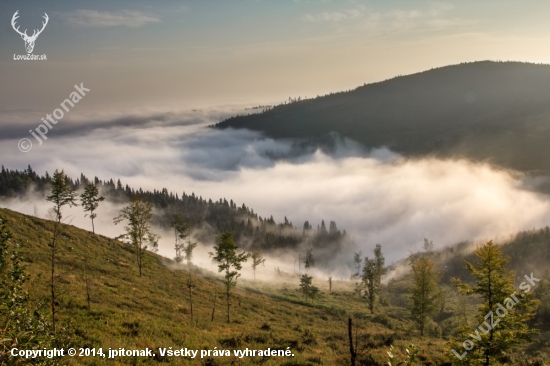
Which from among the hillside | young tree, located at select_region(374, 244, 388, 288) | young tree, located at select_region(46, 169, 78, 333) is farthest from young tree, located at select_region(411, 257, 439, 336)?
young tree, located at select_region(46, 169, 78, 333)

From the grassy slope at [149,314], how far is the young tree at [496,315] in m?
9.72

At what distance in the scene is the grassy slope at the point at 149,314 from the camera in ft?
82.4

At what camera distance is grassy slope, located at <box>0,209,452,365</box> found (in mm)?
25125

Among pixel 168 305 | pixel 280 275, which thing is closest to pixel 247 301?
pixel 168 305

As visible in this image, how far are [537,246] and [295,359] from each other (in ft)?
606

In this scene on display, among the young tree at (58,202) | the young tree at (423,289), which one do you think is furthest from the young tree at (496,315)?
the young tree at (423,289)

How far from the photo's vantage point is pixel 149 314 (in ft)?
117

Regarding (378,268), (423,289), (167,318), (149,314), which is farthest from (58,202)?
(378,268)

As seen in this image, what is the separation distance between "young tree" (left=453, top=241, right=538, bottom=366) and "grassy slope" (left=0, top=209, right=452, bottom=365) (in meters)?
9.72

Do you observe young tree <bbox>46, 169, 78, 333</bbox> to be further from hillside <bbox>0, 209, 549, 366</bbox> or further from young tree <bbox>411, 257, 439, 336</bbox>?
young tree <bbox>411, 257, 439, 336</bbox>

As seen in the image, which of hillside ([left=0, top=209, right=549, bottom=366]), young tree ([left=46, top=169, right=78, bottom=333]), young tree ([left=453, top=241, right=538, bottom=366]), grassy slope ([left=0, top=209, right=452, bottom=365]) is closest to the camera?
young tree ([left=46, top=169, right=78, bottom=333])

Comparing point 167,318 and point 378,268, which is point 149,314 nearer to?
point 167,318

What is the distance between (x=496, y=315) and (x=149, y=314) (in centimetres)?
3210

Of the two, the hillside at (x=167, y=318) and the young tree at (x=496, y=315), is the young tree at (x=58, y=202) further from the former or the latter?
the young tree at (x=496, y=315)
